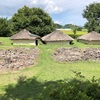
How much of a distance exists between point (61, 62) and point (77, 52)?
2.87m

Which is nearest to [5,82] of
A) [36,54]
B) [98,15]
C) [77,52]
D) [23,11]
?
[36,54]

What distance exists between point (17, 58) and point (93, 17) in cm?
3605

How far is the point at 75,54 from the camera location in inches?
866

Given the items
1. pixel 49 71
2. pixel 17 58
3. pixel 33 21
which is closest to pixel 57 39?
pixel 17 58

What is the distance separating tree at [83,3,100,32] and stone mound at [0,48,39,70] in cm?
3057

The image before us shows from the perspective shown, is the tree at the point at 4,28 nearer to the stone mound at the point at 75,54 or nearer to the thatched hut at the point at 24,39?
the thatched hut at the point at 24,39

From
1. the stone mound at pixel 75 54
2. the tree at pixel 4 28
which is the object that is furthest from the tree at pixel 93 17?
the stone mound at pixel 75 54

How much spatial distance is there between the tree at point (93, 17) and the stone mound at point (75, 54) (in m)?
27.4

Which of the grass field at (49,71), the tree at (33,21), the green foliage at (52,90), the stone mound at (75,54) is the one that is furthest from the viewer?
the tree at (33,21)

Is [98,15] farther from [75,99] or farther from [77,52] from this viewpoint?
[75,99]

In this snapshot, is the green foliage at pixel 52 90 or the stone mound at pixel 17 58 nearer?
the green foliage at pixel 52 90

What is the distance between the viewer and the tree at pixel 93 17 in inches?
1979

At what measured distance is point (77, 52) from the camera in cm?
2241

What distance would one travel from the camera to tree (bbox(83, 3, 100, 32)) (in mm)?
50272
